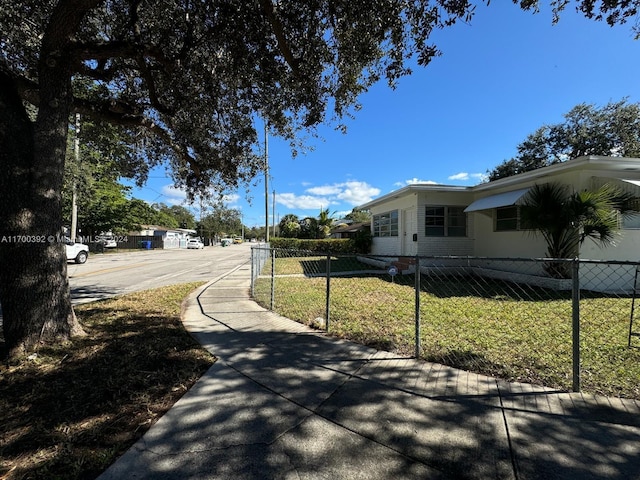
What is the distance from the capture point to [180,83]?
6418mm

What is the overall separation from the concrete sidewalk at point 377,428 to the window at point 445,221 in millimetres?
9341

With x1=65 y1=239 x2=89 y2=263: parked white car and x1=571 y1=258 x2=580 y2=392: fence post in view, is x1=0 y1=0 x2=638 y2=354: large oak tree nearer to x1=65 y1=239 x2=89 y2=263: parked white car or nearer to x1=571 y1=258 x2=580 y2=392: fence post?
x1=571 y1=258 x2=580 y2=392: fence post

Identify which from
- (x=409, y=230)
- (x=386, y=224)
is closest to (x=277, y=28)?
(x=409, y=230)

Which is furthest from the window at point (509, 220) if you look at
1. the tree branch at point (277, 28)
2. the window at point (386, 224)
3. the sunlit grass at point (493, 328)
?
the tree branch at point (277, 28)

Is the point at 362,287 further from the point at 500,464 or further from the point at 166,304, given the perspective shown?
the point at 500,464

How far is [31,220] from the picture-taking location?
3.63m

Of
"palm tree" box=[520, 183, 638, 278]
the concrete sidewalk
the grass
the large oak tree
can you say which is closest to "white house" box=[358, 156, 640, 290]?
"palm tree" box=[520, 183, 638, 278]

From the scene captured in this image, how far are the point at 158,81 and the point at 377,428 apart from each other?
7539 millimetres

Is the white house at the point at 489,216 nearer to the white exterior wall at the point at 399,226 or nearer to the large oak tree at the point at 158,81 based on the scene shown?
the white exterior wall at the point at 399,226

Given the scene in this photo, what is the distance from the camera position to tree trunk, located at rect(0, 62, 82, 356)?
11.6ft

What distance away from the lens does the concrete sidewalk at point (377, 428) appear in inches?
77.9

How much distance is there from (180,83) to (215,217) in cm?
6544

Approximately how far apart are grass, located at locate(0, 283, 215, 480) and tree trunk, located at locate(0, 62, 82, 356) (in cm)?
41

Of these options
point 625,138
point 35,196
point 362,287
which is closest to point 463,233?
point 362,287
